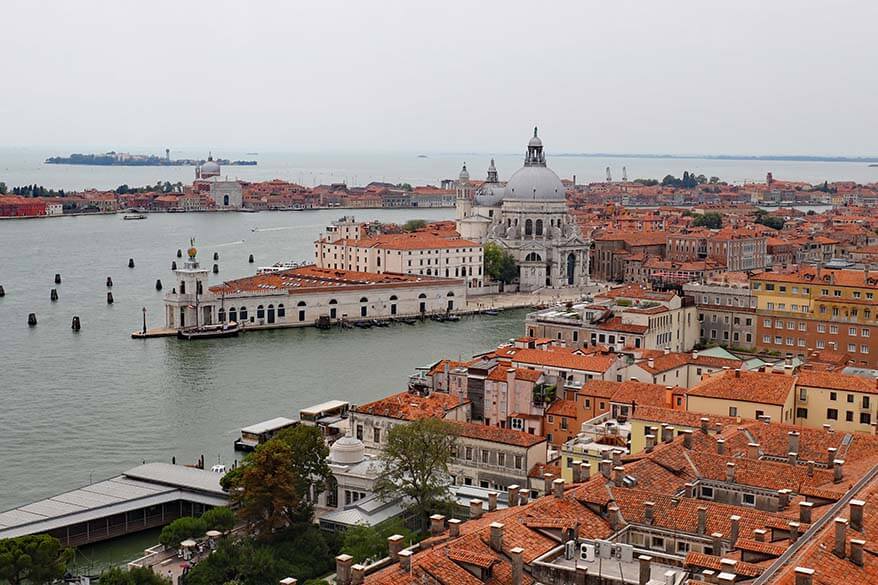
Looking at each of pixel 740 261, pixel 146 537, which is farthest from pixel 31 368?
pixel 740 261

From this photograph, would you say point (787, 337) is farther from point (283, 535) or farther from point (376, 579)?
point (376, 579)

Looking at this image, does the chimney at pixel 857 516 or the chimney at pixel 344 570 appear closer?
the chimney at pixel 344 570

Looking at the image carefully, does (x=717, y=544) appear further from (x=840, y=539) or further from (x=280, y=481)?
(x=280, y=481)

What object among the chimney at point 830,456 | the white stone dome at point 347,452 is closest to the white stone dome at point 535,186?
the white stone dome at point 347,452

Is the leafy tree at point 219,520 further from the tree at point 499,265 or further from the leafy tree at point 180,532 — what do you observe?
the tree at point 499,265

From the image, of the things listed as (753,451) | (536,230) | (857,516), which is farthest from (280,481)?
(536,230)
